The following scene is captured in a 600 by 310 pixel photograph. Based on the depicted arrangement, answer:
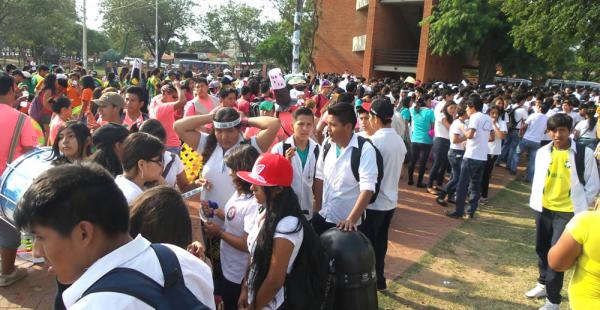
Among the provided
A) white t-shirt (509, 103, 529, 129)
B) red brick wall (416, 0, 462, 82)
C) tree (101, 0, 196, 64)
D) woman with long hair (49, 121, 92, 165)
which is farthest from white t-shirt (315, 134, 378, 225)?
tree (101, 0, 196, 64)

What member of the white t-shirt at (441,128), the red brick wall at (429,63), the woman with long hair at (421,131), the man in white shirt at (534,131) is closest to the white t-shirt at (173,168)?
the white t-shirt at (441,128)

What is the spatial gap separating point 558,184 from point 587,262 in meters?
2.06

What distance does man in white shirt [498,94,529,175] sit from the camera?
403 inches

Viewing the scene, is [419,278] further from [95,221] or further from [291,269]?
[95,221]

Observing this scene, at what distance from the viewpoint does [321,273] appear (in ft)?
8.30

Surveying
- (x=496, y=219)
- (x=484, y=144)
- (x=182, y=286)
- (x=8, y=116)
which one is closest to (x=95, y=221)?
(x=182, y=286)

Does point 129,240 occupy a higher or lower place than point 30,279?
higher

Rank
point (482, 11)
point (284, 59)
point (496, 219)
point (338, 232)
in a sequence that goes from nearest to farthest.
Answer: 1. point (338, 232)
2. point (496, 219)
3. point (482, 11)
4. point (284, 59)

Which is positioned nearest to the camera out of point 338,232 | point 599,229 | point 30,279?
point 599,229

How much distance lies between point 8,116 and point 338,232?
3.22m

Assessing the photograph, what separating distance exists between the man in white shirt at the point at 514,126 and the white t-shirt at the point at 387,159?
7.38 m

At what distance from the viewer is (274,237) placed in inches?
92.7

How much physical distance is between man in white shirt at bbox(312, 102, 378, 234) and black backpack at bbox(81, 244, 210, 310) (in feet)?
7.10

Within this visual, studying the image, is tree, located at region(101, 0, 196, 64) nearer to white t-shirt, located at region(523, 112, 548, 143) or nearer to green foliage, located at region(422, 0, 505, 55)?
green foliage, located at region(422, 0, 505, 55)
